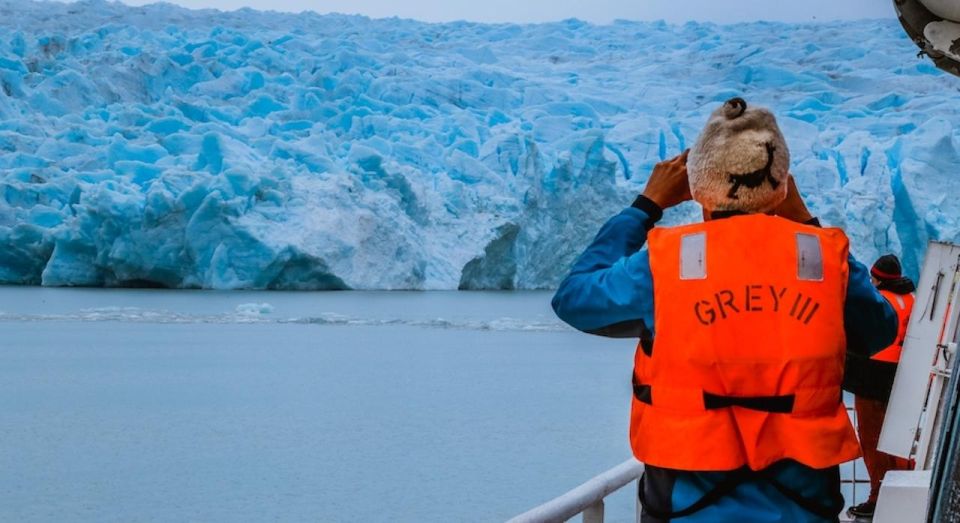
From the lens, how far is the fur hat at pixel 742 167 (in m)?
1.02

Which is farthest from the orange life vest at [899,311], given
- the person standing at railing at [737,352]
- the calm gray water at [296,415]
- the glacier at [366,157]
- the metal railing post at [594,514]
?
the glacier at [366,157]

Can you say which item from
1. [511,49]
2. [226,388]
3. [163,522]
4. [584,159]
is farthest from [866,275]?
[511,49]

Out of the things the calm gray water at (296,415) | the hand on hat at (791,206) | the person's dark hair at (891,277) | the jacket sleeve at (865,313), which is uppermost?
the hand on hat at (791,206)

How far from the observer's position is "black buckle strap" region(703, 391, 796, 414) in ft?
3.14

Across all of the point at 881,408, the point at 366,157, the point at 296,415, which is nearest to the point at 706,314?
the point at 881,408

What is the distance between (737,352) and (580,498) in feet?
1.93

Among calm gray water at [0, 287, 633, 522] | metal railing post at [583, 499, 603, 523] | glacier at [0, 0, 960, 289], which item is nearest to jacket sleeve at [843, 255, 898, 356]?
metal railing post at [583, 499, 603, 523]

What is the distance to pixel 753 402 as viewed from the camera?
0.96 meters

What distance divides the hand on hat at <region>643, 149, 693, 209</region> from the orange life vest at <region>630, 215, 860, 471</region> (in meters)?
0.13

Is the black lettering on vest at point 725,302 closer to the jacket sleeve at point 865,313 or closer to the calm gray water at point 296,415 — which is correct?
the jacket sleeve at point 865,313

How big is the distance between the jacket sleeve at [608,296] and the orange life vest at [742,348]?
0.02 m

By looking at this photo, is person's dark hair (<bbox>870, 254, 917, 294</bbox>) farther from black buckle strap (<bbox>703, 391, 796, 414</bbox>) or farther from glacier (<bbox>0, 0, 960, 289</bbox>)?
glacier (<bbox>0, 0, 960, 289</bbox>)

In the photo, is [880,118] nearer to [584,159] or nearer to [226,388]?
[584,159]

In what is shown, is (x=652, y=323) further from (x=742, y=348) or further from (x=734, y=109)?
(x=734, y=109)
